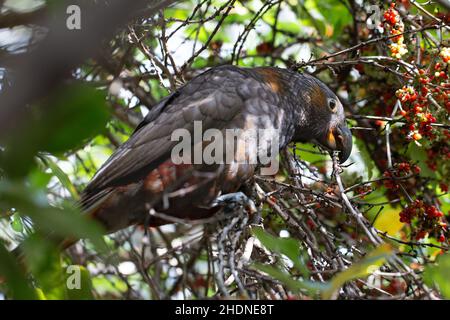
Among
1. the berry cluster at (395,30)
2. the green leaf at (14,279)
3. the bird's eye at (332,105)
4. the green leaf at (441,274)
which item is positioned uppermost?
the berry cluster at (395,30)

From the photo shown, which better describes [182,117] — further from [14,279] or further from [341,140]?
[14,279]

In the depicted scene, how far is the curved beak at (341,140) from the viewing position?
4891 mm

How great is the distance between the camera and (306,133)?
4.95 m

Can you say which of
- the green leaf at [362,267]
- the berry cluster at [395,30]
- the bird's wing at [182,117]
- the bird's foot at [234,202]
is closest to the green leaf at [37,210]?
the green leaf at [362,267]

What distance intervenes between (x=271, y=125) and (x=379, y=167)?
1.80 meters

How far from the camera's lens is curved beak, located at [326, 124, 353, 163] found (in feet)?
16.0

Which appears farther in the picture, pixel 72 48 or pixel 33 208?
pixel 33 208

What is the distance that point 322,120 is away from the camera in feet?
16.1

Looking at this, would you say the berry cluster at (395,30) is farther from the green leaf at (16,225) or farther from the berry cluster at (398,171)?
the green leaf at (16,225)

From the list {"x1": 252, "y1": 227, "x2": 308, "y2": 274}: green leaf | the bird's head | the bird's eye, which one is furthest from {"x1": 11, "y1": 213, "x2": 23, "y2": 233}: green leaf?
the bird's eye

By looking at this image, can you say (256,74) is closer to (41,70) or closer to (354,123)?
(354,123)

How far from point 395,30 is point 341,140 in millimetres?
1015

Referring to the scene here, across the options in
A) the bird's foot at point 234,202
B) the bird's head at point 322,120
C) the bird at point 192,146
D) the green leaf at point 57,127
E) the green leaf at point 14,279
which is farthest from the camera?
the bird's head at point 322,120
